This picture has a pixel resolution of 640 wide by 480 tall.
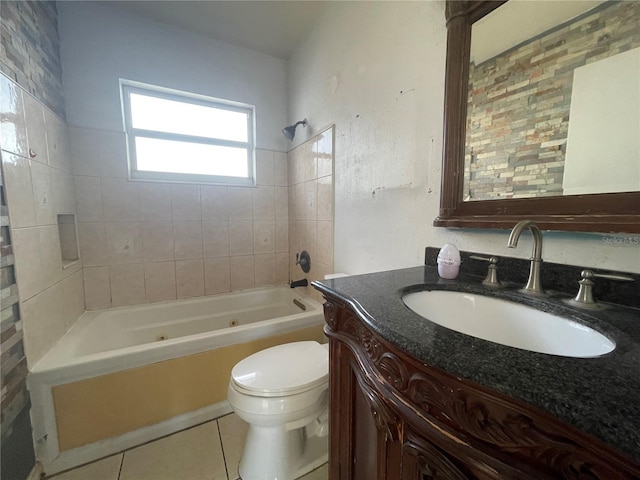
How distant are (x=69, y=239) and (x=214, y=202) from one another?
932 mm

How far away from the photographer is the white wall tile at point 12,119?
1011 mm

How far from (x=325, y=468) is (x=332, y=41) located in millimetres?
2364

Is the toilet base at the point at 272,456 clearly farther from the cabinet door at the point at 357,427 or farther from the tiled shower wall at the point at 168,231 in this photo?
the tiled shower wall at the point at 168,231

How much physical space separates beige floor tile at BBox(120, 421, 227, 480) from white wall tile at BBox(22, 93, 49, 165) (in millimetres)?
1514

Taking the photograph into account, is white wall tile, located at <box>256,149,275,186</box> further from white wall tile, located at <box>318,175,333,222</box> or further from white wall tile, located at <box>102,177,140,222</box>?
white wall tile, located at <box>102,177,140,222</box>

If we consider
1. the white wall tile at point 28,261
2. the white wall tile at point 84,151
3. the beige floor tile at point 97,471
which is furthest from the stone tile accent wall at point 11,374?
the white wall tile at point 84,151

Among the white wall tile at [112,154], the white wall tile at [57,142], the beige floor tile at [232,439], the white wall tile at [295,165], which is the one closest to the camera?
the beige floor tile at [232,439]

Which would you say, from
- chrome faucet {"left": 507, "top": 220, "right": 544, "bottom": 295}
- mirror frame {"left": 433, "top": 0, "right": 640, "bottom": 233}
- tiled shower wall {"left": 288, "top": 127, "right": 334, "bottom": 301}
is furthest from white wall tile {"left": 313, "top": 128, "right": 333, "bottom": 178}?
chrome faucet {"left": 507, "top": 220, "right": 544, "bottom": 295}

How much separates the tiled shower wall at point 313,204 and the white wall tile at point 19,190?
4.90ft

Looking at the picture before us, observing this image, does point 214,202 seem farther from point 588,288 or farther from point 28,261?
point 588,288

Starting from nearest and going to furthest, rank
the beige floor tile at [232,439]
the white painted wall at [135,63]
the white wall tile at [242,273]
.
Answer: the beige floor tile at [232,439]
the white painted wall at [135,63]
the white wall tile at [242,273]

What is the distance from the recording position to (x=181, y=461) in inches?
46.0

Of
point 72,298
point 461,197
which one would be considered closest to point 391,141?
point 461,197

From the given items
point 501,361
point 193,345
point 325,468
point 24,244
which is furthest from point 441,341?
point 24,244
